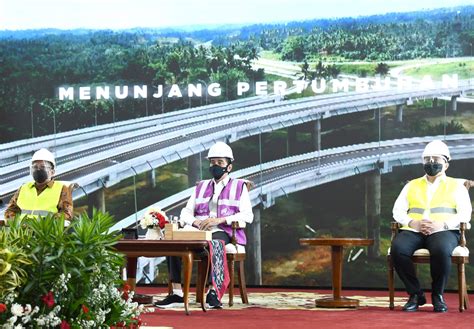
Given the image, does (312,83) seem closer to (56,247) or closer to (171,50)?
(171,50)

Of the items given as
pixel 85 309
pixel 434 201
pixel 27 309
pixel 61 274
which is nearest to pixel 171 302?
pixel 434 201

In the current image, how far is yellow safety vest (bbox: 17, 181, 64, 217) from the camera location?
8680 millimetres

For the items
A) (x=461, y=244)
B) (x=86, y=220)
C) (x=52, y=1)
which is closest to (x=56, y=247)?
(x=86, y=220)

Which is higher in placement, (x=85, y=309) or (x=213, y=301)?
(x=85, y=309)

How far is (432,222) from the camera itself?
8320 millimetres

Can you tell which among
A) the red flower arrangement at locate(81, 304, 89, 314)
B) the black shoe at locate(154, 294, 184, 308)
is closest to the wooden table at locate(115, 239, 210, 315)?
the black shoe at locate(154, 294, 184, 308)

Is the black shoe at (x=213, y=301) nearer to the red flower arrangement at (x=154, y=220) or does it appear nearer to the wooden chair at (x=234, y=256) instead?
the wooden chair at (x=234, y=256)

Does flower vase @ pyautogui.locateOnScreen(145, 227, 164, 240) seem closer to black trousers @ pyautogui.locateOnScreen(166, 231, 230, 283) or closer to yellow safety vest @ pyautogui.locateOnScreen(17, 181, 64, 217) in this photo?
black trousers @ pyautogui.locateOnScreen(166, 231, 230, 283)

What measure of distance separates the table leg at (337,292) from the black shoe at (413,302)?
415 mm

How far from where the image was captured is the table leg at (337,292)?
840cm

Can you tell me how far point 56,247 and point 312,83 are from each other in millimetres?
6921

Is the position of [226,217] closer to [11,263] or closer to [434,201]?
[434,201]

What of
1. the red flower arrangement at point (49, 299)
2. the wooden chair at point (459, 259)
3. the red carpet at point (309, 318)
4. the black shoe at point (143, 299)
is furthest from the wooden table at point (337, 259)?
the red flower arrangement at point (49, 299)

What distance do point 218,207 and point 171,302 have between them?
85cm
